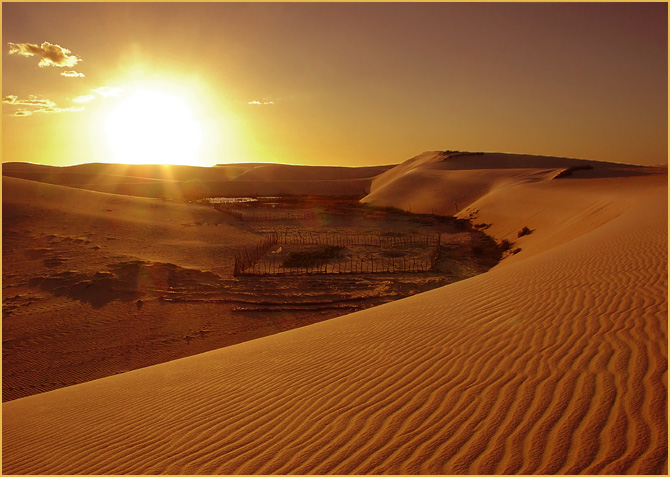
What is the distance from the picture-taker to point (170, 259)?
1839cm

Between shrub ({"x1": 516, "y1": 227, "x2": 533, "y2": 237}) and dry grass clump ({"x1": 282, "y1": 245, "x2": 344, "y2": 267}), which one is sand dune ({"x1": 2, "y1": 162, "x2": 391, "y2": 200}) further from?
shrub ({"x1": 516, "y1": 227, "x2": 533, "y2": 237})

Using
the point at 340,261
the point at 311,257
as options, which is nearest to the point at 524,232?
the point at 340,261

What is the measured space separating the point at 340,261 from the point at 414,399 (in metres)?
15.7

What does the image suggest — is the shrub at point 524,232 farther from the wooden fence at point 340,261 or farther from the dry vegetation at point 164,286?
the wooden fence at point 340,261

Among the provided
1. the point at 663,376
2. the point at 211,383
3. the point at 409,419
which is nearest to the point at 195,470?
the point at 409,419

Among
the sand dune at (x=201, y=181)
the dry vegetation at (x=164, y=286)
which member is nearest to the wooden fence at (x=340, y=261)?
the dry vegetation at (x=164, y=286)

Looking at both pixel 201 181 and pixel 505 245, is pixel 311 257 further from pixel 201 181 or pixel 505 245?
pixel 201 181

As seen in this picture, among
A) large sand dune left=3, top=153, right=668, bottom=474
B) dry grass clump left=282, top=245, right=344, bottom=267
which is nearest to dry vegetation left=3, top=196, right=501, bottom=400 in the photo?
dry grass clump left=282, top=245, right=344, bottom=267

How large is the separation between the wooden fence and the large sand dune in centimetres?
952

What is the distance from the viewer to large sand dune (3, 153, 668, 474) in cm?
309

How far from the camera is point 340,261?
19.6 metres

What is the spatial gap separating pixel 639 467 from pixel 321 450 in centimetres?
214

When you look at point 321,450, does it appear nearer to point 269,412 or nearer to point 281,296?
point 269,412

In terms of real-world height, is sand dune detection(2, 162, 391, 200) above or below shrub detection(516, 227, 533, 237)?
above
